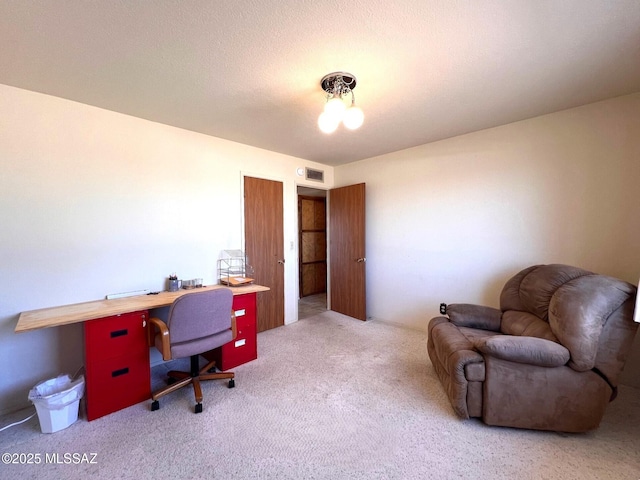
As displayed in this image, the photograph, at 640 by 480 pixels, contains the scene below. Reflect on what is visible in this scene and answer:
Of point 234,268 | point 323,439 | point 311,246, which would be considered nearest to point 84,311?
point 234,268

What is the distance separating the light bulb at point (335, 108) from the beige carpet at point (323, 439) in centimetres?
218

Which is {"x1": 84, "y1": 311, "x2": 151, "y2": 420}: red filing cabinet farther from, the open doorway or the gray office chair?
the open doorway

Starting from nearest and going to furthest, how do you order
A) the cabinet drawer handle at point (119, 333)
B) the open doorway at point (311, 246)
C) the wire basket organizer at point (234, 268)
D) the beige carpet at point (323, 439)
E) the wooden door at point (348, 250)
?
the beige carpet at point (323, 439) → the cabinet drawer handle at point (119, 333) → the wire basket organizer at point (234, 268) → the wooden door at point (348, 250) → the open doorway at point (311, 246)

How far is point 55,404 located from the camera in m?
1.73

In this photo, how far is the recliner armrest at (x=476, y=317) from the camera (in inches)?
94.0

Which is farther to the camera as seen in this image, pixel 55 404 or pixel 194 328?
pixel 194 328

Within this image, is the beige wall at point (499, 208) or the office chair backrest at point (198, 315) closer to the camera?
the office chair backrest at point (198, 315)

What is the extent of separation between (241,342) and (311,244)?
3.33m

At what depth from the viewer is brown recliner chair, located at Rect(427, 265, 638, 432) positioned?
1.62 m

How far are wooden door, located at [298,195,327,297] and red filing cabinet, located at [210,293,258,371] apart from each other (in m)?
2.84

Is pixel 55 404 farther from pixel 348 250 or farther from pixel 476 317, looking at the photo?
pixel 348 250

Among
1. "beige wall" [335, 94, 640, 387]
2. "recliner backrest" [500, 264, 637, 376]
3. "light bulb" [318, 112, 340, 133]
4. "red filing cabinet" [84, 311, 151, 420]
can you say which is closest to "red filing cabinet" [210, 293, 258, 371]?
"red filing cabinet" [84, 311, 151, 420]

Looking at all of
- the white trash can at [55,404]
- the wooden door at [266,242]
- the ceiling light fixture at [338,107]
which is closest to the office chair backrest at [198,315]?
the white trash can at [55,404]

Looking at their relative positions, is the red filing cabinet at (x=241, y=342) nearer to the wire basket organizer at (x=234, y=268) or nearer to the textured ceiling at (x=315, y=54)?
the wire basket organizer at (x=234, y=268)
